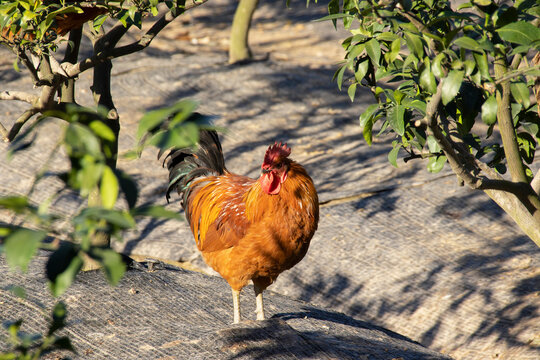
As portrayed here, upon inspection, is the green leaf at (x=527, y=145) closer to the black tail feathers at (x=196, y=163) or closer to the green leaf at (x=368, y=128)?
the green leaf at (x=368, y=128)

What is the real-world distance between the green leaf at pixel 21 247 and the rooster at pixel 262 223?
2.20 metres

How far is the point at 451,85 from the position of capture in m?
1.37

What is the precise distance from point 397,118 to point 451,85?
372 millimetres

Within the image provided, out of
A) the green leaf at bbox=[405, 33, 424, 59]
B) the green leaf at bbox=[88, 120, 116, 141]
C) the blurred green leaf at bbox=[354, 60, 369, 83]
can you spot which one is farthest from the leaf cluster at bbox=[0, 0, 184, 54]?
the green leaf at bbox=[88, 120, 116, 141]

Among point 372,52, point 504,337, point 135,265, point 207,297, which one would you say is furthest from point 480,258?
point 372,52

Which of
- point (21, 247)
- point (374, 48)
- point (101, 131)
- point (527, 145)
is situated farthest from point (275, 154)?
point (21, 247)

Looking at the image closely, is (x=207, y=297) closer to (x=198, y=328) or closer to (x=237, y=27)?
(x=198, y=328)

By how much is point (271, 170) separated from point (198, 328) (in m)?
0.89

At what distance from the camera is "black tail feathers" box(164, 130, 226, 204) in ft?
11.9

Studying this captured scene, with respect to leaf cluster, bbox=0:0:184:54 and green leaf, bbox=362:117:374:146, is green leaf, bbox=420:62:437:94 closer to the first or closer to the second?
green leaf, bbox=362:117:374:146

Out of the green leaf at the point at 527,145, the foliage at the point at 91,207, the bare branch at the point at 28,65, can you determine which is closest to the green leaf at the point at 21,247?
the foliage at the point at 91,207

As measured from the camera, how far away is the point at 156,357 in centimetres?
260

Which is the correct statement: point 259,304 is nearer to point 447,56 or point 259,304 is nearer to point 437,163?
point 437,163

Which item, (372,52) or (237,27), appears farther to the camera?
(237,27)
